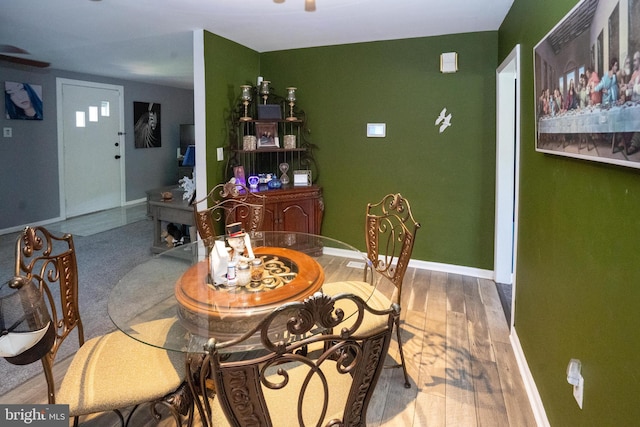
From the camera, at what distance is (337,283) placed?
7.08ft

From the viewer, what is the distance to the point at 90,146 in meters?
6.28

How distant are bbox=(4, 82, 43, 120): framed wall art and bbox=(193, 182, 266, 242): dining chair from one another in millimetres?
3359

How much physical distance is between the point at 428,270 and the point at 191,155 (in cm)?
438

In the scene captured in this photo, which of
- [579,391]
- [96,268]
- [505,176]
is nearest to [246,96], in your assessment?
[96,268]

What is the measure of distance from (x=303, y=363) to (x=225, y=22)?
3.05 metres

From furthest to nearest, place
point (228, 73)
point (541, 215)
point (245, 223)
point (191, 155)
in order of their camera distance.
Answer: point (191, 155) → point (228, 73) → point (245, 223) → point (541, 215)

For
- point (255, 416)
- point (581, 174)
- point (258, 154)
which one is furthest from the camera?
point (258, 154)

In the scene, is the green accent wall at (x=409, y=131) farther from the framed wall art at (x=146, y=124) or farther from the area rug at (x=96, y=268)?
the framed wall art at (x=146, y=124)

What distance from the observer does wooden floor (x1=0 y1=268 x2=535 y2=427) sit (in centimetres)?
187

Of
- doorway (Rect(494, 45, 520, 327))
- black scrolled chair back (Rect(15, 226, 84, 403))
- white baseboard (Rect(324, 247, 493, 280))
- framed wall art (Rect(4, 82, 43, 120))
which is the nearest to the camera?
black scrolled chair back (Rect(15, 226, 84, 403))

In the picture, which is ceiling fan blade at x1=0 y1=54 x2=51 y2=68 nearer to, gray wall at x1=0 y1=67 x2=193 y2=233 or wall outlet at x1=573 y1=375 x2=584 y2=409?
gray wall at x1=0 y1=67 x2=193 y2=233

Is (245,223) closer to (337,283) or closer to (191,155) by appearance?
(337,283)

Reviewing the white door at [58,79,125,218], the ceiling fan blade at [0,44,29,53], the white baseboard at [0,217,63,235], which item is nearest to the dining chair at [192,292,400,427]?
the ceiling fan blade at [0,44,29,53]

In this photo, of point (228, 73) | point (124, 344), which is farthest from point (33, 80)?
point (124, 344)
